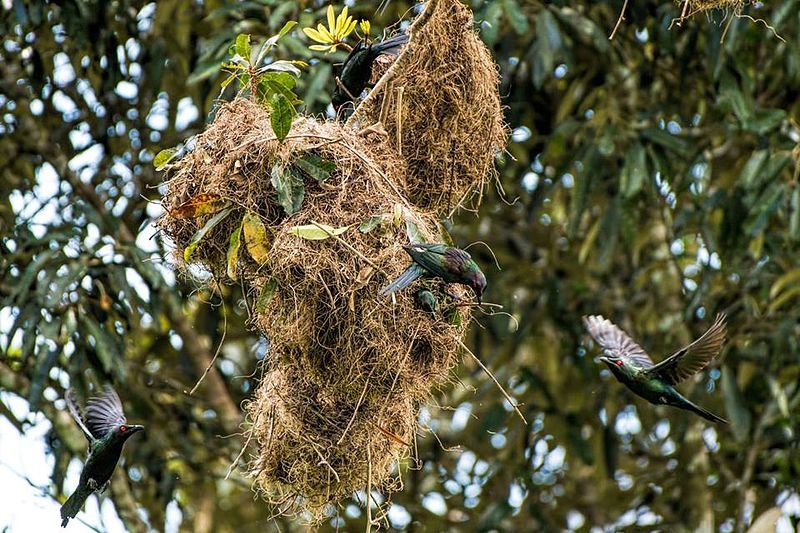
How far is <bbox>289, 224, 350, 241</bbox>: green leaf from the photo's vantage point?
2621 mm

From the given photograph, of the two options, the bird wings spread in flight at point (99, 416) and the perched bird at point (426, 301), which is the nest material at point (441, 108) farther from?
the bird wings spread in flight at point (99, 416)

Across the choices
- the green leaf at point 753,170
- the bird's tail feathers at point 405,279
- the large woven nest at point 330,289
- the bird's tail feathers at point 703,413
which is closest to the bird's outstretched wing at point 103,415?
the large woven nest at point 330,289

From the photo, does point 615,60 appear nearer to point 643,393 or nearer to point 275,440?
point 643,393

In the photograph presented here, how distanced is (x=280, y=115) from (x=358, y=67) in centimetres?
49

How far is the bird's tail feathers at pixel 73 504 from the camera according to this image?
3.02m

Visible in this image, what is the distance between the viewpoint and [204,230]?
274 centimetres

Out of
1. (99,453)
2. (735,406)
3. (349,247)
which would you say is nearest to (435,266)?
(349,247)

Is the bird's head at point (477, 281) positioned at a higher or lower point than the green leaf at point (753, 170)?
higher

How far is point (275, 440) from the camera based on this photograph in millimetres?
2963

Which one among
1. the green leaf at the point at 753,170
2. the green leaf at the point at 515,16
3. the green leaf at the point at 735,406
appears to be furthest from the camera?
the green leaf at the point at 735,406

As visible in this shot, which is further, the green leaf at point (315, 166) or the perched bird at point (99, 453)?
the perched bird at point (99, 453)

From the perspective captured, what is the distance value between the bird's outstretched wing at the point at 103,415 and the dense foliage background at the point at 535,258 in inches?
31.3

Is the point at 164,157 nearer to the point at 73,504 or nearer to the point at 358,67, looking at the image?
the point at 358,67

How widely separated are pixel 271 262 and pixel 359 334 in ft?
0.77
